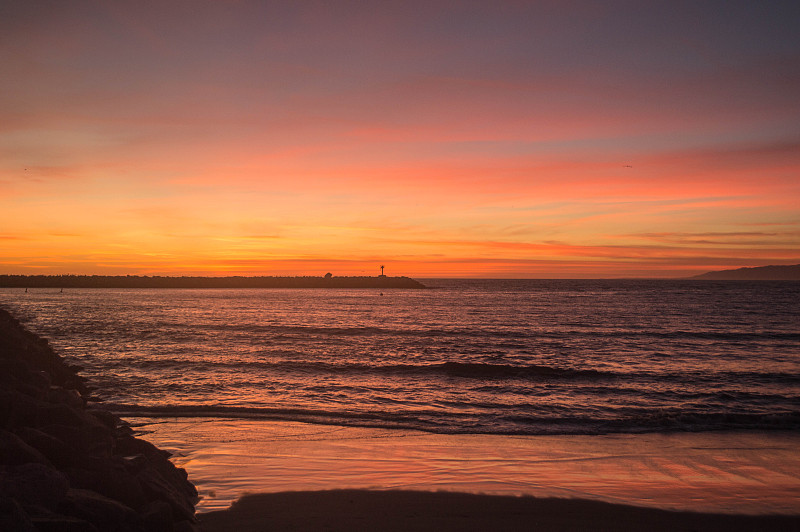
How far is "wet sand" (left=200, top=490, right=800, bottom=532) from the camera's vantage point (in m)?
6.63

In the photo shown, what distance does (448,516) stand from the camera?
693 centimetres

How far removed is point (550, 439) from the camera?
450 inches

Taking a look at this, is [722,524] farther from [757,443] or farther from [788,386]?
[788,386]

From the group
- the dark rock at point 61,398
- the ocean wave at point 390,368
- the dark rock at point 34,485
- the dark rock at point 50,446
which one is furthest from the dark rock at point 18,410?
the ocean wave at point 390,368

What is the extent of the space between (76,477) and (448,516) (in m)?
4.76

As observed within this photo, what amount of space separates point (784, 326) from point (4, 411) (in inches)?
1892

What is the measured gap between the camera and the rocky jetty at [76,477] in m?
4.95

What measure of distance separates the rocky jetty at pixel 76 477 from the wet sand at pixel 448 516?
2.94 ft

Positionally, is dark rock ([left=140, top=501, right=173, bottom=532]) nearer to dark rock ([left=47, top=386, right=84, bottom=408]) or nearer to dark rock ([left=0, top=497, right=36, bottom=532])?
dark rock ([left=0, top=497, right=36, bottom=532])

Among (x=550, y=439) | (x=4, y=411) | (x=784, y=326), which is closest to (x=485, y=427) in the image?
(x=550, y=439)

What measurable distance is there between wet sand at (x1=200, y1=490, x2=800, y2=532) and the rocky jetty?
2.94 feet

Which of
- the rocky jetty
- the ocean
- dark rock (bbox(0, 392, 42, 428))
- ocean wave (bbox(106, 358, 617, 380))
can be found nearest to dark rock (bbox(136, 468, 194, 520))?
the rocky jetty

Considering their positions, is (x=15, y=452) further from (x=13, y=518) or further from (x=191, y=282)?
(x=191, y=282)

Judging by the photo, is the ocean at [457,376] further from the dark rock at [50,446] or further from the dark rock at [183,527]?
the dark rock at [183,527]
